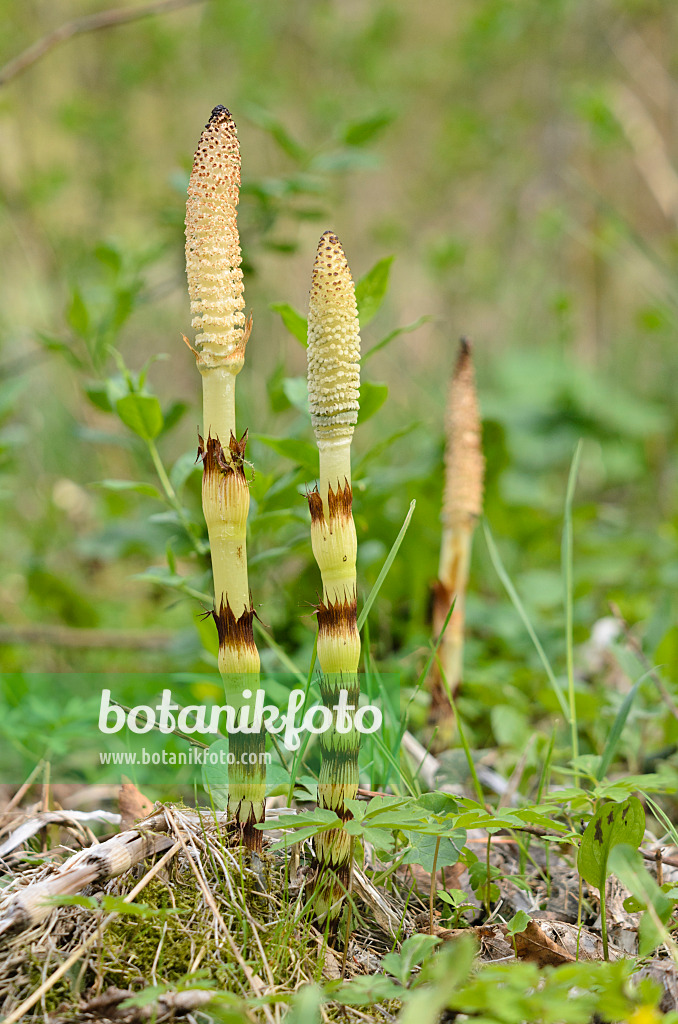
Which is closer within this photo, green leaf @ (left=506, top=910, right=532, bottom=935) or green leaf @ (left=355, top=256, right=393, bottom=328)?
green leaf @ (left=506, top=910, right=532, bottom=935)

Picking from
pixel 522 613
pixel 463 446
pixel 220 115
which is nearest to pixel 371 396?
pixel 463 446

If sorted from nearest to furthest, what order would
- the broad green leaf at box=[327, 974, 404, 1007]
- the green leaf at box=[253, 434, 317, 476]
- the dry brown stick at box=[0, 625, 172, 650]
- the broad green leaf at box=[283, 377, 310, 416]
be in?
1. the broad green leaf at box=[327, 974, 404, 1007]
2. the green leaf at box=[253, 434, 317, 476]
3. the broad green leaf at box=[283, 377, 310, 416]
4. the dry brown stick at box=[0, 625, 172, 650]

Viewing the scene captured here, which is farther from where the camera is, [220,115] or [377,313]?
[377,313]

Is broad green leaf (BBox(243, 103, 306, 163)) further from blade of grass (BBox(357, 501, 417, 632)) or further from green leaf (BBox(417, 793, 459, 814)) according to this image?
green leaf (BBox(417, 793, 459, 814))

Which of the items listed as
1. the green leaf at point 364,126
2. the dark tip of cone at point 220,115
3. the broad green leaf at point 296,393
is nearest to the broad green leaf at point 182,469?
the broad green leaf at point 296,393

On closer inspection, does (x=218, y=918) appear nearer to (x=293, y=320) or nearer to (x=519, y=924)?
(x=519, y=924)

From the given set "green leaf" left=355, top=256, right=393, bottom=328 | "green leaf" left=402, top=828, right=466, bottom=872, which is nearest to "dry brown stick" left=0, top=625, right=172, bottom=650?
"green leaf" left=355, top=256, right=393, bottom=328

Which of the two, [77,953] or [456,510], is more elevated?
[456,510]
